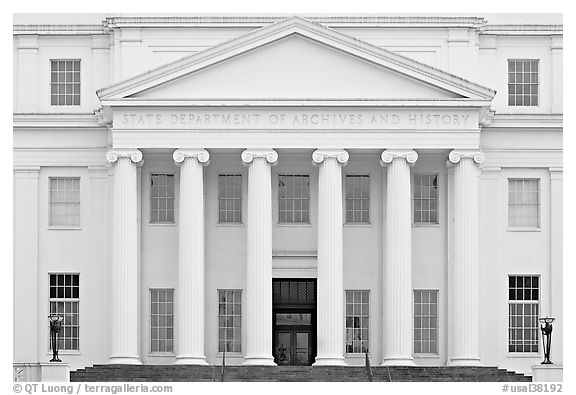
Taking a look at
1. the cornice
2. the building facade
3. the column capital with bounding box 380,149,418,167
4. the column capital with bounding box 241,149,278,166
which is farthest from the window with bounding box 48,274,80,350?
the column capital with bounding box 380,149,418,167

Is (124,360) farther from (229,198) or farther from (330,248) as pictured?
(330,248)

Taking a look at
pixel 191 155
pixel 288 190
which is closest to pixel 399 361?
pixel 288 190

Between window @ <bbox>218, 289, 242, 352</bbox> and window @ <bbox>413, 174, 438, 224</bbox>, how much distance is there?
7.35m

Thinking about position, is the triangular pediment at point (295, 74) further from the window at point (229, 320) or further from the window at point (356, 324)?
the window at point (356, 324)

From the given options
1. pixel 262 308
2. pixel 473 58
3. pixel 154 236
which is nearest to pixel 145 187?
pixel 154 236

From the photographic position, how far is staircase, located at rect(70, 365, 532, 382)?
199 feet

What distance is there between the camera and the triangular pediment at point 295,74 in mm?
63438

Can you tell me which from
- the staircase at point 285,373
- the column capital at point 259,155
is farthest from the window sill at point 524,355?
the column capital at point 259,155

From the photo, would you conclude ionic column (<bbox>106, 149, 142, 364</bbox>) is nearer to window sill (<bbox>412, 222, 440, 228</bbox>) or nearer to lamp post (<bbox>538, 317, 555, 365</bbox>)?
window sill (<bbox>412, 222, 440, 228</bbox>)

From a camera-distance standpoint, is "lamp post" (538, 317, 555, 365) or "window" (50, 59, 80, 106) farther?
"window" (50, 59, 80, 106)

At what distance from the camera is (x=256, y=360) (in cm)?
6275

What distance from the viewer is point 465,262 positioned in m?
64.0

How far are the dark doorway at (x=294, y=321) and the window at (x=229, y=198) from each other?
289cm

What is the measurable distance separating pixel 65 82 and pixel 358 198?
40.0 ft
